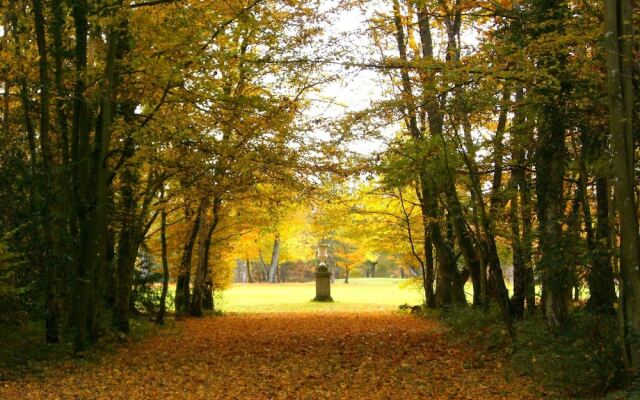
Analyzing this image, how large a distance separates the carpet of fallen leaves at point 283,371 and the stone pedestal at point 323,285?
16.0 m

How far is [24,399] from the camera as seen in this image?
6762mm

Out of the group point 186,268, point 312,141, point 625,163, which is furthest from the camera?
point 186,268

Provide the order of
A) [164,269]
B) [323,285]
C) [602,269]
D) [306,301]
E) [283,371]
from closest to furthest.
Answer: [602,269], [283,371], [164,269], [323,285], [306,301]

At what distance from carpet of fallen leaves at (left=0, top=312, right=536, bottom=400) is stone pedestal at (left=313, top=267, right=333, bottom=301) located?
1599 cm

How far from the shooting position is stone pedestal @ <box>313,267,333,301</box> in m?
29.2

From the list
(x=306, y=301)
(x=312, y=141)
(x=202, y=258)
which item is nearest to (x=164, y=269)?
(x=202, y=258)

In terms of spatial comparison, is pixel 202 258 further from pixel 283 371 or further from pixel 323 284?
pixel 323 284

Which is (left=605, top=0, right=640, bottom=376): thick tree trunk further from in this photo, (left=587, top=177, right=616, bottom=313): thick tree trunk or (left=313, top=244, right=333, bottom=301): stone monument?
(left=313, top=244, right=333, bottom=301): stone monument

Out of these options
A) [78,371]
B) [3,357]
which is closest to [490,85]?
[78,371]

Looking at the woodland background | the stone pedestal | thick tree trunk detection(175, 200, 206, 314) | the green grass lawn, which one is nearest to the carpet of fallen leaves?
the woodland background

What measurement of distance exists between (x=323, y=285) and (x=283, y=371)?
20.9m

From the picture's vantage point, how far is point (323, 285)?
29.4m

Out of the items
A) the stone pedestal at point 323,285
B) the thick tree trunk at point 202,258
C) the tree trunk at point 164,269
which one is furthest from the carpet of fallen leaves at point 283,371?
the stone pedestal at point 323,285

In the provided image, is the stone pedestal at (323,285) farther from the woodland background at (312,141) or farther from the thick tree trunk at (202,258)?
the woodland background at (312,141)
